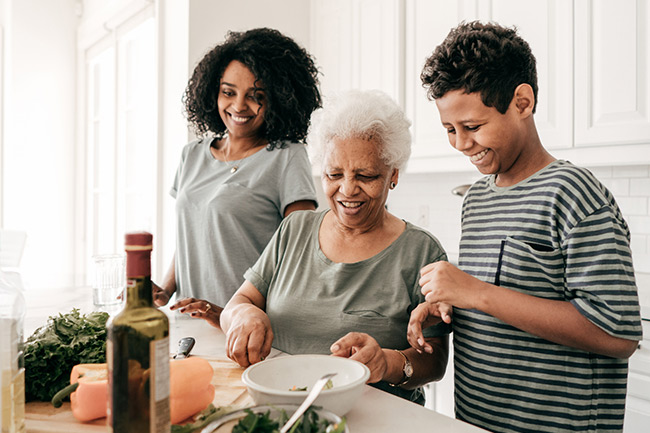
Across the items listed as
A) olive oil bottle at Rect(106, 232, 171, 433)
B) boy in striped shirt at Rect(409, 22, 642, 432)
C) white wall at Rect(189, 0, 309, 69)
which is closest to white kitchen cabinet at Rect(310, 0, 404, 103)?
white wall at Rect(189, 0, 309, 69)

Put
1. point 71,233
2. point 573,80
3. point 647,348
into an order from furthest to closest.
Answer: point 71,233
point 573,80
point 647,348

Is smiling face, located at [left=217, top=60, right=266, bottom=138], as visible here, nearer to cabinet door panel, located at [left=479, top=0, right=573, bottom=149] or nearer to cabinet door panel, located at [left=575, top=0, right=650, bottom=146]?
cabinet door panel, located at [left=479, top=0, right=573, bottom=149]

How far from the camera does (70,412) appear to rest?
0.82 meters

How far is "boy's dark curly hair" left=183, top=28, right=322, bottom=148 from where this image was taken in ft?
5.53

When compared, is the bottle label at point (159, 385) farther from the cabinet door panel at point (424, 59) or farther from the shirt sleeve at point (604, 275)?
the cabinet door panel at point (424, 59)

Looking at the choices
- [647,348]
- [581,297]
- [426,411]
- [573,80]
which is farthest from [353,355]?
[573,80]

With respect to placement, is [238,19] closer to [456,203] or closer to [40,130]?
[456,203]

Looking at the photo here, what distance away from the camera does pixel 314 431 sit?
0.64 m

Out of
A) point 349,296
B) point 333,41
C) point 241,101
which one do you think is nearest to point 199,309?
point 349,296

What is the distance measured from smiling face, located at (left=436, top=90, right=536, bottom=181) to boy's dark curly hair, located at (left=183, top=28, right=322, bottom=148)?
2.32ft

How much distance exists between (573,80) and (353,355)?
1.60 m

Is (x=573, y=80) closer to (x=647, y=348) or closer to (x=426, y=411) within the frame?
(x=647, y=348)

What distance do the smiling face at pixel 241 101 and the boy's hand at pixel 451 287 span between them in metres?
0.93

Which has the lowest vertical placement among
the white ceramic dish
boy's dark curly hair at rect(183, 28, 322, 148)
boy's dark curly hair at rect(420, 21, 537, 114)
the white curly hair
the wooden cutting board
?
the wooden cutting board
